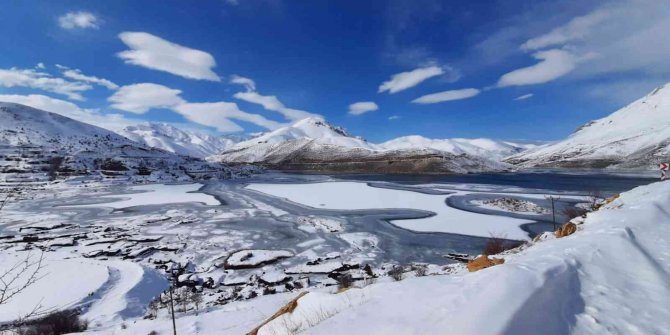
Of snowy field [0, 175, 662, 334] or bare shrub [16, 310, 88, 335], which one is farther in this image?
bare shrub [16, 310, 88, 335]

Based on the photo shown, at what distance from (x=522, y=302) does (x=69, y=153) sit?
462 feet

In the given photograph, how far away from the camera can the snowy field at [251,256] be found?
7504 mm

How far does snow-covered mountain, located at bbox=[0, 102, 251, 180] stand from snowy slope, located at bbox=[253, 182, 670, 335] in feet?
343

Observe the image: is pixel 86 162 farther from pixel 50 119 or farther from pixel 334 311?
pixel 334 311

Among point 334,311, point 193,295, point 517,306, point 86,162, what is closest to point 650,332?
point 517,306

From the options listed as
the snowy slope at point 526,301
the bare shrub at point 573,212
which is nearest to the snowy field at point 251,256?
the snowy slope at point 526,301

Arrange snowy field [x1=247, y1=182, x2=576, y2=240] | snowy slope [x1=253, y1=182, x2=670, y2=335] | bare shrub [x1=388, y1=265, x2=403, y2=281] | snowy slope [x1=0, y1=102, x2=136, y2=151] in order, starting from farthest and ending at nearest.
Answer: snowy slope [x1=0, y1=102, x2=136, y2=151] < snowy field [x1=247, y1=182, x2=576, y2=240] < bare shrub [x1=388, y1=265, x2=403, y2=281] < snowy slope [x1=253, y1=182, x2=670, y2=335]

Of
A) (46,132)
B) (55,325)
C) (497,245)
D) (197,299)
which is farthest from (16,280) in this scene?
(46,132)

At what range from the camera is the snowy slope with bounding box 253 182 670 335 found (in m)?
5.05

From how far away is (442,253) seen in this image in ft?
79.1

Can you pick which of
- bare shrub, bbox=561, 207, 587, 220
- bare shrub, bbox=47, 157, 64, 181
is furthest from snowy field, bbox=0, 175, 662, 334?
bare shrub, bbox=47, 157, 64, 181

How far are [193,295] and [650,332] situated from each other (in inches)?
733

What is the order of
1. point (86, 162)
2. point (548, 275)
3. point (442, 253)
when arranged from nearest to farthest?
point (548, 275), point (442, 253), point (86, 162)

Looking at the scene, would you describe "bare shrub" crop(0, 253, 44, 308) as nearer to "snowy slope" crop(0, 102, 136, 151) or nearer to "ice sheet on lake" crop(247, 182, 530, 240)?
"ice sheet on lake" crop(247, 182, 530, 240)
